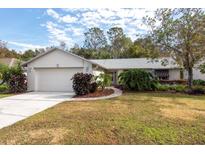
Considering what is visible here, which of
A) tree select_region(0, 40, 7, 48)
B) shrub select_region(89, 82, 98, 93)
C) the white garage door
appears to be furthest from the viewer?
tree select_region(0, 40, 7, 48)

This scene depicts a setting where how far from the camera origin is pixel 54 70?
20.0 m

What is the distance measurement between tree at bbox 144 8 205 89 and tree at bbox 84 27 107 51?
36931mm

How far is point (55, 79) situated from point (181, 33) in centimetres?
1041

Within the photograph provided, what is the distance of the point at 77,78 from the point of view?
16.5 meters

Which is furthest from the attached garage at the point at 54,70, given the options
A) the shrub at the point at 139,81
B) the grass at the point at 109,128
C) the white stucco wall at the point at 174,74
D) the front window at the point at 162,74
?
the white stucco wall at the point at 174,74

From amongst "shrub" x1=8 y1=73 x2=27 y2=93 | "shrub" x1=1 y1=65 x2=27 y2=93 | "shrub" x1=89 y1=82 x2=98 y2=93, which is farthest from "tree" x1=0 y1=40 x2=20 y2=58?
"shrub" x1=89 y1=82 x2=98 y2=93

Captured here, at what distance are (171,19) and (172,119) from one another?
1135 cm

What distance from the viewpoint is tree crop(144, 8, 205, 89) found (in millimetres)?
17094

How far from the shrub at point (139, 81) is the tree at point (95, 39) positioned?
120ft

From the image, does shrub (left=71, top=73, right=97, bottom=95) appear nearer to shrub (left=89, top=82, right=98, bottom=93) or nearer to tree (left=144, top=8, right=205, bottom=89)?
shrub (left=89, top=82, right=98, bottom=93)

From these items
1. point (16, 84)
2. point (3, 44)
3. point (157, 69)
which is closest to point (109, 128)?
point (16, 84)

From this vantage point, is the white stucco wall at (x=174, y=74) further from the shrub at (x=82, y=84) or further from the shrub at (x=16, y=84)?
the shrub at (x=16, y=84)

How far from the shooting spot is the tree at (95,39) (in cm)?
5575
